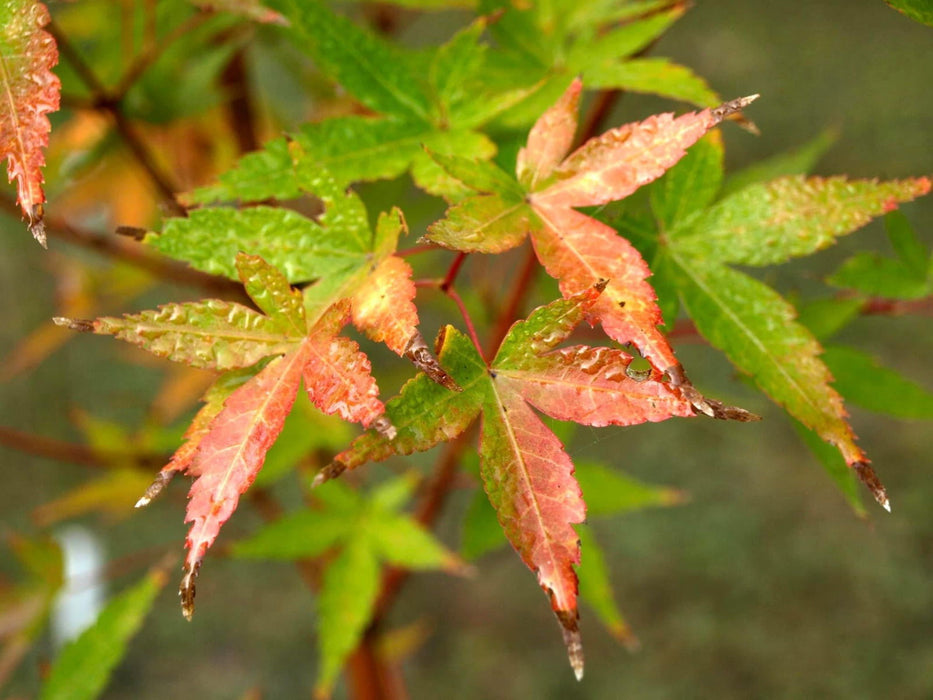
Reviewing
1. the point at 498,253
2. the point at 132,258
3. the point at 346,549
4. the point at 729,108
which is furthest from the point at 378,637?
the point at 729,108

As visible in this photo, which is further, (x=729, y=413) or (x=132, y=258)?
(x=132, y=258)

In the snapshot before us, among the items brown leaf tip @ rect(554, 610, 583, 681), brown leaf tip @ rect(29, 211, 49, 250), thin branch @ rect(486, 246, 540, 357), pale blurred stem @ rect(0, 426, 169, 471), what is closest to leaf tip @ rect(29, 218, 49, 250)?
brown leaf tip @ rect(29, 211, 49, 250)

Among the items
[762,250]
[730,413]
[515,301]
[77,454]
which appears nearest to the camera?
[730,413]

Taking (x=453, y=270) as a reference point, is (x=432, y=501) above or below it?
below

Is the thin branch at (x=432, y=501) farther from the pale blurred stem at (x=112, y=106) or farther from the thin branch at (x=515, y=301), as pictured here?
the pale blurred stem at (x=112, y=106)

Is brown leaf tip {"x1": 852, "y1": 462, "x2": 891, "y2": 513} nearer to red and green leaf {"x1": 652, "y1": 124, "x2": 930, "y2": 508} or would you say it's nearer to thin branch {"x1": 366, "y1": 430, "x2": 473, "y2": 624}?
red and green leaf {"x1": 652, "y1": 124, "x2": 930, "y2": 508}

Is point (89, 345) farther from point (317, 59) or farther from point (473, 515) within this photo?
point (317, 59)

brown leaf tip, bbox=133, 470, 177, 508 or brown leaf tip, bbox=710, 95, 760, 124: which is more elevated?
brown leaf tip, bbox=710, 95, 760, 124

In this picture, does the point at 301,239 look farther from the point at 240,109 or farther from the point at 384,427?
the point at 240,109

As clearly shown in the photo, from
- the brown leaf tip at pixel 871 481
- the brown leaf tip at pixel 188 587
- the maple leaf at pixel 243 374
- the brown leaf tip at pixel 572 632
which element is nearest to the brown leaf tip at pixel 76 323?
the maple leaf at pixel 243 374
